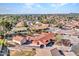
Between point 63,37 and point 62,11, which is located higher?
point 62,11

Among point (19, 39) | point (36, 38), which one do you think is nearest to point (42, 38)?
point (36, 38)

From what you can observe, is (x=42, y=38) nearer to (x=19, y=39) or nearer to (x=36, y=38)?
(x=36, y=38)

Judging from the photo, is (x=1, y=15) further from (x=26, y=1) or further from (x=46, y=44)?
(x=46, y=44)

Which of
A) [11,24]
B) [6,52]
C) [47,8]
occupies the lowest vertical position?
[6,52]

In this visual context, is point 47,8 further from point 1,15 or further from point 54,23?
point 1,15

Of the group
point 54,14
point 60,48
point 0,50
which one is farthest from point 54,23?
point 0,50

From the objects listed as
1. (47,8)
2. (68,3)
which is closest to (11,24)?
(47,8)

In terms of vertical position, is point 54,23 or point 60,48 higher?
point 54,23

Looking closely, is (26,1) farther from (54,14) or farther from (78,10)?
Answer: (78,10)
